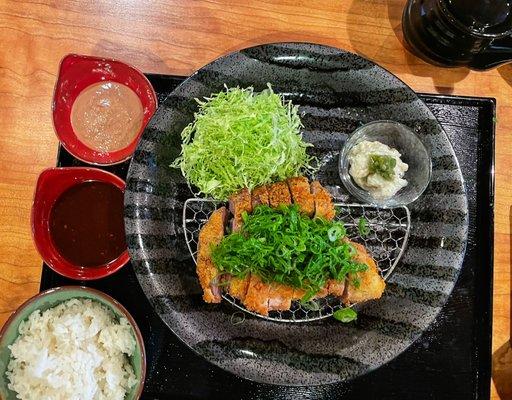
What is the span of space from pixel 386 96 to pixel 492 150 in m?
0.69

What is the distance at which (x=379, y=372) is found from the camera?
296 cm

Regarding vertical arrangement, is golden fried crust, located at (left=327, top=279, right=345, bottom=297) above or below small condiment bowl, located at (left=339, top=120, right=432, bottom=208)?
below

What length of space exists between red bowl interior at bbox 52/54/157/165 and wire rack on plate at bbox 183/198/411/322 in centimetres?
50

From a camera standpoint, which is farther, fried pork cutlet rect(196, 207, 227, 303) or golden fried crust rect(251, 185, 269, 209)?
golden fried crust rect(251, 185, 269, 209)

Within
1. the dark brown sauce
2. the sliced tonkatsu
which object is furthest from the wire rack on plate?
the dark brown sauce

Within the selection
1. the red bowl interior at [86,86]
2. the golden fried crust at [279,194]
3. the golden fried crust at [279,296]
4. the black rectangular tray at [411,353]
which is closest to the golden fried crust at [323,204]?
the golden fried crust at [279,194]

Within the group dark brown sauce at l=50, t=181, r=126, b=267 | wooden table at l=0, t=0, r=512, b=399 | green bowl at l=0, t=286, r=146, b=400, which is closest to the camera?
green bowl at l=0, t=286, r=146, b=400

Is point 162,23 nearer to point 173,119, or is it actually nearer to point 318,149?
point 173,119

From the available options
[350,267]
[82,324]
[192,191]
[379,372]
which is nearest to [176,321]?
[82,324]

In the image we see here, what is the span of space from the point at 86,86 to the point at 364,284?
1.79 meters

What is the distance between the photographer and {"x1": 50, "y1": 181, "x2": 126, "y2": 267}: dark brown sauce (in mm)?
2865

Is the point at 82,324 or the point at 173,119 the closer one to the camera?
the point at 82,324

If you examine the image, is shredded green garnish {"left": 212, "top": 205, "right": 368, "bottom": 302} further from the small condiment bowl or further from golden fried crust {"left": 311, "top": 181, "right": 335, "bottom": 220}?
the small condiment bowl

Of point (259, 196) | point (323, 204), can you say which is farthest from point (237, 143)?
point (323, 204)
